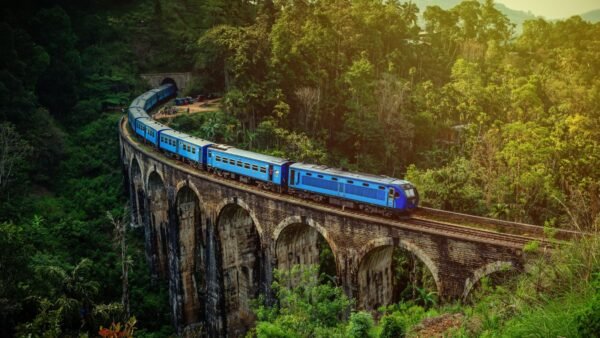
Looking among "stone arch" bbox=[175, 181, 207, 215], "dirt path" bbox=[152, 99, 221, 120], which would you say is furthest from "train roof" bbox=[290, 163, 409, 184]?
"dirt path" bbox=[152, 99, 221, 120]

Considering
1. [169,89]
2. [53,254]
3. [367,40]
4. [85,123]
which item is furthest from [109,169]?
[367,40]

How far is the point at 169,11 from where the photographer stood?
67.7 metres

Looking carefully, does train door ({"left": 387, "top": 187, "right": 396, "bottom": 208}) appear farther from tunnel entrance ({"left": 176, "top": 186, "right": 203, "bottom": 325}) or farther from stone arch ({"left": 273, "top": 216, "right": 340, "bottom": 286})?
tunnel entrance ({"left": 176, "top": 186, "right": 203, "bottom": 325})

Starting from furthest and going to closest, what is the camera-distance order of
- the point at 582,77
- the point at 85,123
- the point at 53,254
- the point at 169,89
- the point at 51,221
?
the point at 169,89 < the point at 85,123 < the point at 582,77 < the point at 51,221 < the point at 53,254

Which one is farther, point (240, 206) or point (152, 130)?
point (152, 130)

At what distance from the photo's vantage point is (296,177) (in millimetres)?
26109

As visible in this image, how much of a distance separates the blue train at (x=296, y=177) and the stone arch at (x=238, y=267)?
2.75m

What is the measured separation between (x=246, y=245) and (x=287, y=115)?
63.6ft

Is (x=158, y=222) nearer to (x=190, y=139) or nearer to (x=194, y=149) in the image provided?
(x=190, y=139)

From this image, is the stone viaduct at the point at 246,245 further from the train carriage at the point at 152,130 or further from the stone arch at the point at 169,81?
the stone arch at the point at 169,81

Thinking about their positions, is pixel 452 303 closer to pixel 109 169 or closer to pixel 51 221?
pixel 51 221

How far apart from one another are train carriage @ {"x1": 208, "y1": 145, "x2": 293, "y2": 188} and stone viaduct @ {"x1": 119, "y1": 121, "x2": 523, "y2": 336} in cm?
99

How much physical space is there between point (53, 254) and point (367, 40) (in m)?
36.1

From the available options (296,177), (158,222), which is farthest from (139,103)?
(296,177)
